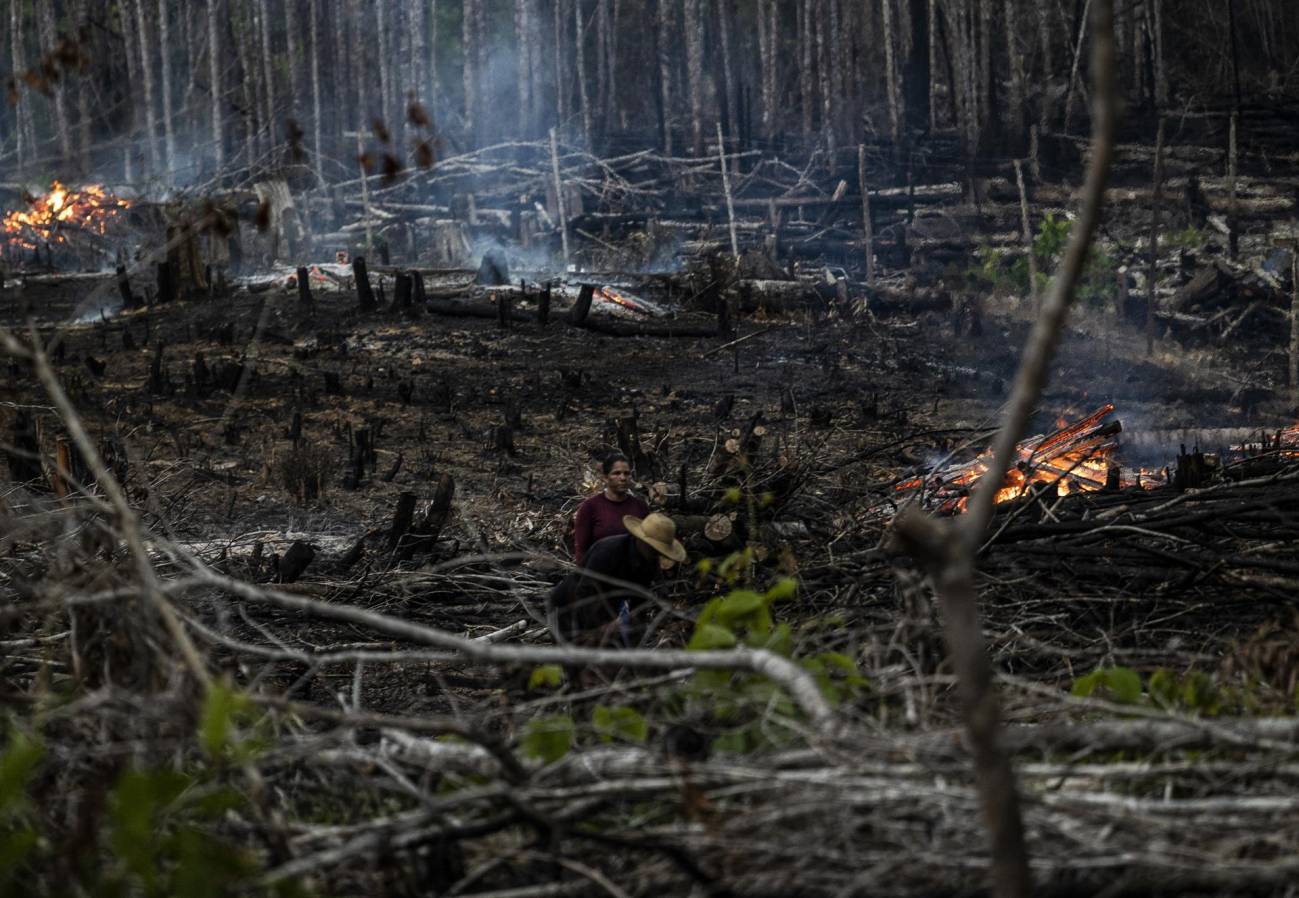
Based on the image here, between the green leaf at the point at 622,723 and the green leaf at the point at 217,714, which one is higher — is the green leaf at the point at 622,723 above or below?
below

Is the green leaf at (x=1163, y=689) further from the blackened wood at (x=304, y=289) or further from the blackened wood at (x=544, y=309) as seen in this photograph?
the blackened wood at (x=304, y=289)

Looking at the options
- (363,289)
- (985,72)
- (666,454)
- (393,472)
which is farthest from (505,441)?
(985,72)

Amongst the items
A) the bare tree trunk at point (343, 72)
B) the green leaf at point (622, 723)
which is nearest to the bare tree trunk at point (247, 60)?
the bare tree trunk at point (343, 72)

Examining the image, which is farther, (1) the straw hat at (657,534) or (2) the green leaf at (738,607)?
(1) the straw hat at (657,534)

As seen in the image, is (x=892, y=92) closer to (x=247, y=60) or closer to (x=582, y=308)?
(x=582, y=308)

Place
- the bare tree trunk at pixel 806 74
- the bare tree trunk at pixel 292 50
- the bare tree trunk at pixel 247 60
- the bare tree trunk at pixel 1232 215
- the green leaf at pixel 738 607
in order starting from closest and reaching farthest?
the green leaf at pixel 738 607
the bare tree trunk at pixel 1232 215
the bare tree trunk at pixel 806 74
the bare tree trunk at pixel 247 60
the bare tree trunk at pixel 292 50

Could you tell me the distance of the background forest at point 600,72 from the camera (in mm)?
28125

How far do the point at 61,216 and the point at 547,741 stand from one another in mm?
23606

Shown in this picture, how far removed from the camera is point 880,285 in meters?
21.6

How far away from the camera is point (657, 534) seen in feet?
22.9

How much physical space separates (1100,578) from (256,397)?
1039cm

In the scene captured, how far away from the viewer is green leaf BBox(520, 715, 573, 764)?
13.1ft

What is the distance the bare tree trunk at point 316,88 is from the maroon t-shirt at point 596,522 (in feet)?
83.2

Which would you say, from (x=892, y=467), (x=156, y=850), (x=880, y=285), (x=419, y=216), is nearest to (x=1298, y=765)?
(x=156, y=850)
